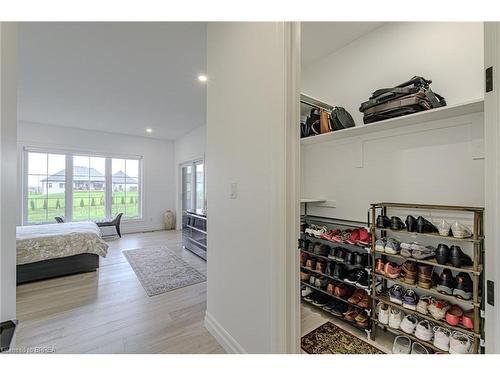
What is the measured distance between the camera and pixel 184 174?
666 cm

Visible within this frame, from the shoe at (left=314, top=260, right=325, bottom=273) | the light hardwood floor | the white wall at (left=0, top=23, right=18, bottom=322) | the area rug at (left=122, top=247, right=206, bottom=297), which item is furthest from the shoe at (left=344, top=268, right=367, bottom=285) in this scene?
the white wall at (left=0, top=23, right=18, bottom=322)

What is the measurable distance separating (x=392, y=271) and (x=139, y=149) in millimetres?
6557

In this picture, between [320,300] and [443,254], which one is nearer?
[443,254]

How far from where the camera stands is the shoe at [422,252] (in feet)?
5.07

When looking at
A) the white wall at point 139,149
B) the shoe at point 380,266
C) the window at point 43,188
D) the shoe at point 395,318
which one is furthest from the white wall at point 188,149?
the shoe at point 395,318

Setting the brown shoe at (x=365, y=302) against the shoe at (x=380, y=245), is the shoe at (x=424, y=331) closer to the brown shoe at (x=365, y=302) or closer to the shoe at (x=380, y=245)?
the brown shoe at (x=365, y=302)

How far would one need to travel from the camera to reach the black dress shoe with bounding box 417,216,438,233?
1517 mm

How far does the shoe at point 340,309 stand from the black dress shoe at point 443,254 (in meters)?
0.87

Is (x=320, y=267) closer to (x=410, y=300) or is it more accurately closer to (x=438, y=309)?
(x=410, y=300)

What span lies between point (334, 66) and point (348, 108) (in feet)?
1.68

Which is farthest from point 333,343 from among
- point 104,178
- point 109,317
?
point 104,178

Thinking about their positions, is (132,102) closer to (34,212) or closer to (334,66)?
(334,66)

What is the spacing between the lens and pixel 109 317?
82.6 inches
